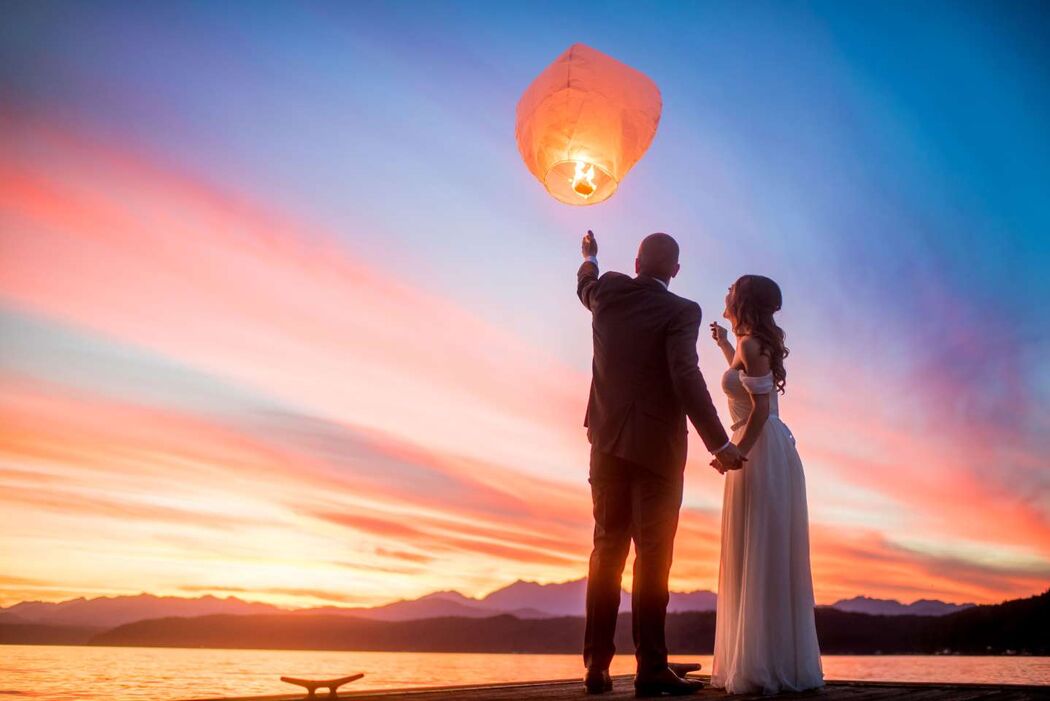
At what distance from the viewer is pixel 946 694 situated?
4453mm

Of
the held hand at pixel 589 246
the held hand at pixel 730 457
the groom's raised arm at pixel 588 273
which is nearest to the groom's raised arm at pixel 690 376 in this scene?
the held hand at pixel 730 457

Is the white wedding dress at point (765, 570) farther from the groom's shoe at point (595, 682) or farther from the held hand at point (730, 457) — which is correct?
the groom's shoe at point (595, 682)

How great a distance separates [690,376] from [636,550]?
43.4 inches

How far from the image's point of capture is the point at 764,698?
4473mm

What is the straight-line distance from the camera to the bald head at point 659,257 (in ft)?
16.6

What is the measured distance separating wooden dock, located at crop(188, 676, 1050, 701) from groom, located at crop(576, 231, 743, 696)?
0.93ft

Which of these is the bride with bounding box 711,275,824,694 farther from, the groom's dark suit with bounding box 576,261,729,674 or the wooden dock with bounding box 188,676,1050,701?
the groom's dark suit with bounding box 576,261,729,674

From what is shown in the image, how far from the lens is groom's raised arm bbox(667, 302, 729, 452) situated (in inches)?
183

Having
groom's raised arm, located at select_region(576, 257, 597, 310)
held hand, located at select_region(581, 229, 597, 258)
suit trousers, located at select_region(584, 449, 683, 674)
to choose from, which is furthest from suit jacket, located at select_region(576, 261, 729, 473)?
held hand, located at select_region(581, 229, 597, 258)

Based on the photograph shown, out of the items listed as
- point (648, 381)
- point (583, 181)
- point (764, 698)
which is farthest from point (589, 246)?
point (764, 698)

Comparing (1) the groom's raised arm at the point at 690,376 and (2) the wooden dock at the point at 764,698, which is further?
(1) the groom's raised arm at the point at 690,376

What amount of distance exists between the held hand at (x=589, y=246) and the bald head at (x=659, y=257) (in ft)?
1.65

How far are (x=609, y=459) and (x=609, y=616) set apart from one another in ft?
3.18

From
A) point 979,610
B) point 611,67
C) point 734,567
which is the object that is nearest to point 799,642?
point 734,567
